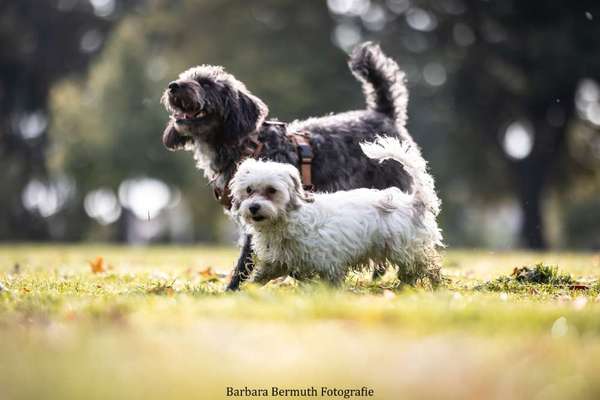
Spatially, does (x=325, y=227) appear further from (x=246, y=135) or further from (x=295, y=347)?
(x=295, y=347)

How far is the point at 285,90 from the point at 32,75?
1137 cm

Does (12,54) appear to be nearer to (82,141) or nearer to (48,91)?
(48,91)

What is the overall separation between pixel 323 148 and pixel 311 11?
2188cm

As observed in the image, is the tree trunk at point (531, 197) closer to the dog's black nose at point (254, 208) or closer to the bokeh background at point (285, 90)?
the bokeh background at point (285, 90)

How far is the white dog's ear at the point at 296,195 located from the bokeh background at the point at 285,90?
766 inches

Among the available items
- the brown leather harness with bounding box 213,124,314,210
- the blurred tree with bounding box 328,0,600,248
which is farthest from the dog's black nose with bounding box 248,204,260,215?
the blurred tree with bounding box 328,0,600,248

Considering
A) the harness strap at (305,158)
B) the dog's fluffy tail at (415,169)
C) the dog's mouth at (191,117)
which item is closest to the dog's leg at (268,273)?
the dog's fluffy tail at (415,169)

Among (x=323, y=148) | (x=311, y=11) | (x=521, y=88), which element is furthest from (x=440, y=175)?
(x=323, y=148)

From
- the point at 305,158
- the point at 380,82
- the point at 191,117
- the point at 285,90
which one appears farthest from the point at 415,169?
the point at 285,90

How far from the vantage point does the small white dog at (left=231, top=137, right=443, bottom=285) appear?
5.91m

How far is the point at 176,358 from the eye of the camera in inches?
126

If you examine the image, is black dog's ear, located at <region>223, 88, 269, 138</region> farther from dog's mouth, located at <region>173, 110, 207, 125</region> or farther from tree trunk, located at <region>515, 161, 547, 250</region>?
tree trunk, located at <region>515, 161, 547, 250</region>

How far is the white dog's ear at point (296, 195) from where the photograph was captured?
594cm

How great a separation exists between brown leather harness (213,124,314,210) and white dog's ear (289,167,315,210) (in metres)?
1.11
